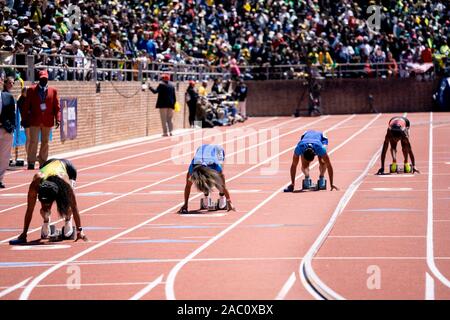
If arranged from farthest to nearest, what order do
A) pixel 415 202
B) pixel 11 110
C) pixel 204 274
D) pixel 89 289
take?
pixel 11 110 → pixel 415 202 → pixel 204 274 → pixel 89 289

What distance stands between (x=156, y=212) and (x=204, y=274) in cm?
636

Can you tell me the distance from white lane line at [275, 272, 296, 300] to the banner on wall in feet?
64.0

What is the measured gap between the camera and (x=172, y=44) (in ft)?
152

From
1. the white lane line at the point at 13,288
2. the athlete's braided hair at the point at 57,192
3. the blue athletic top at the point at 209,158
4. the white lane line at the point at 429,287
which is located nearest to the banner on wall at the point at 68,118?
the blue athletic top at the point at 209,158

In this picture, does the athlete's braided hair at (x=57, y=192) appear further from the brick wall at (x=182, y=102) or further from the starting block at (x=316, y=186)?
the brick wall at (x=182, y=102)

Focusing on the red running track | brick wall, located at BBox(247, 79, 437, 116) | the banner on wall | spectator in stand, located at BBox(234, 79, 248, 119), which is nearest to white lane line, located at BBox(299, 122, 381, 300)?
the red running track

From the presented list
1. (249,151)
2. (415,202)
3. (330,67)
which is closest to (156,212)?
(415,202)

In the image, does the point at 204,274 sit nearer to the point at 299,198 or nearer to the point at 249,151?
the point at 299,198

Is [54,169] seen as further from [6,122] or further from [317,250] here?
[6,122]

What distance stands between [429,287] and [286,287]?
53.6 inches

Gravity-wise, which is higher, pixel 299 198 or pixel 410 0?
pixel 410 0

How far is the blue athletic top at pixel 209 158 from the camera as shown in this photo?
59.4ft

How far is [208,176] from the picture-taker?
1761 cm

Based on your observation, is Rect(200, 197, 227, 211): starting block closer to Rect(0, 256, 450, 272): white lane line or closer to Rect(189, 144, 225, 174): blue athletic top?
Rect(189, 144, 225, 174): blue athletic top
